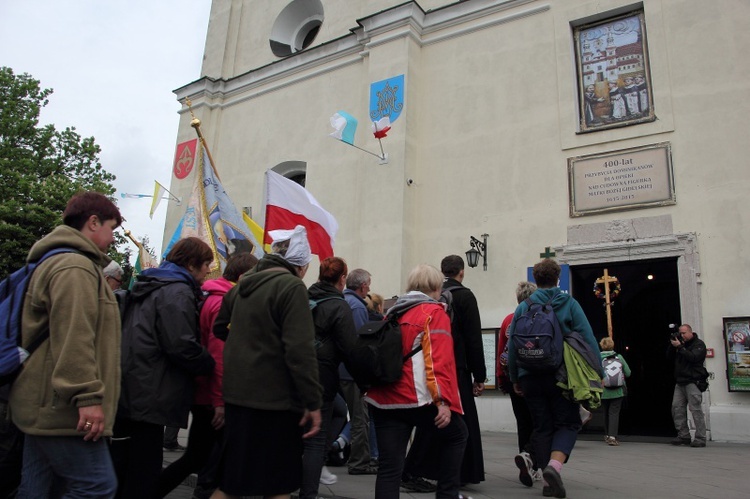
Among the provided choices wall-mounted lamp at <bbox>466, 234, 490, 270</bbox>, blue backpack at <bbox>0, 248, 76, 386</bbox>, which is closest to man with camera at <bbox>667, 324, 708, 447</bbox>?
wall-mounted lamp at <bbox>466, 234, 490, 270</bbox>

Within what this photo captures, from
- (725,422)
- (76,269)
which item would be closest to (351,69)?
(725,422)

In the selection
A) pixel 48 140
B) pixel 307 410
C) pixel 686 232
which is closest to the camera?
pixel 307 410

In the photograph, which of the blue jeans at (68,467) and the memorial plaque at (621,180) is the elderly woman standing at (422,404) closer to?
the blue jeans at (68,467)

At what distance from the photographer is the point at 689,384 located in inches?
335

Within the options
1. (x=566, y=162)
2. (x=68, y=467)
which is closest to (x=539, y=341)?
(x=68, y=467)

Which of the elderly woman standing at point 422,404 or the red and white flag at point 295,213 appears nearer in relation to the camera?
the elderly woman standing at point 422,404

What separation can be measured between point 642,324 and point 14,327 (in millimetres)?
10836

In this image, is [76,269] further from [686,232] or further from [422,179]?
[422,179]

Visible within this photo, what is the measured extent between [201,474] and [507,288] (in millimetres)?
7581

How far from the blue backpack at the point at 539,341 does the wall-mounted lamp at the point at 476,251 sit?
249 inches

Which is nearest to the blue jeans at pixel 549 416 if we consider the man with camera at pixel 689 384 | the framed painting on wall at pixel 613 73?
the man with camera at pixel 689 384

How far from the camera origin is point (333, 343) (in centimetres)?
384

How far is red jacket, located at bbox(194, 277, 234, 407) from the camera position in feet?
12.3

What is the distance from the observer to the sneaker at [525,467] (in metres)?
4.79
